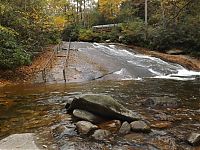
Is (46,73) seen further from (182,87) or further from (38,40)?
(182,87)

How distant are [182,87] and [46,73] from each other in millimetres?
7734

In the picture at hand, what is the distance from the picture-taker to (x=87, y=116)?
8602mm

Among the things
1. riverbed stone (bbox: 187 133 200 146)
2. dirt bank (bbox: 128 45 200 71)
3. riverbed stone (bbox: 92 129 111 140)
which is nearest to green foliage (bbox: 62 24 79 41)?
dirt bank (bbox: 128 45 200 71)

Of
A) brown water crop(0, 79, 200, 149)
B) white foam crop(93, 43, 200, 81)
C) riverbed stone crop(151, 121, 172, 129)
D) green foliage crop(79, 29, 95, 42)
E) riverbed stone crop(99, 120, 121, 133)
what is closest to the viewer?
brown water crop(0, 79, 200, 149)

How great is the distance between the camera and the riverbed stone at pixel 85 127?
7.65 m

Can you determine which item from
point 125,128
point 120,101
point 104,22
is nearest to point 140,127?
point 125,128

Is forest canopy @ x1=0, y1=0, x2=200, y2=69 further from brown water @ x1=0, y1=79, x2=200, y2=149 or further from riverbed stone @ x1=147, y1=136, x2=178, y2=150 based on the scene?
riverbed stone @ x1=147, y1=136, x2=178, y2=150

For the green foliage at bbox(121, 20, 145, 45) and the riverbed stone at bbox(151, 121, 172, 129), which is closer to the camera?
the riverbed stone at bbox(151, 121, 172, 129)

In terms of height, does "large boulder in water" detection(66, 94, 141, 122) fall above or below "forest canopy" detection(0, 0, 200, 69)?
below

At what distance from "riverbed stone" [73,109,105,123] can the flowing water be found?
264mm

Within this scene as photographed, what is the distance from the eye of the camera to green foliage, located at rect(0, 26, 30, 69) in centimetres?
1684

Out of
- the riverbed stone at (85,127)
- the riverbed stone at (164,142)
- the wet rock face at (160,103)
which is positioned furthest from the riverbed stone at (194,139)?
the wet rock face at (160,103)

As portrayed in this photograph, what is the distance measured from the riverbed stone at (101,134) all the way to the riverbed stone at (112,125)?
0.95 feet

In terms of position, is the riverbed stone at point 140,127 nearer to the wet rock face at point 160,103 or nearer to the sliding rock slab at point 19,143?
the sliding rock slab at point 19,143
